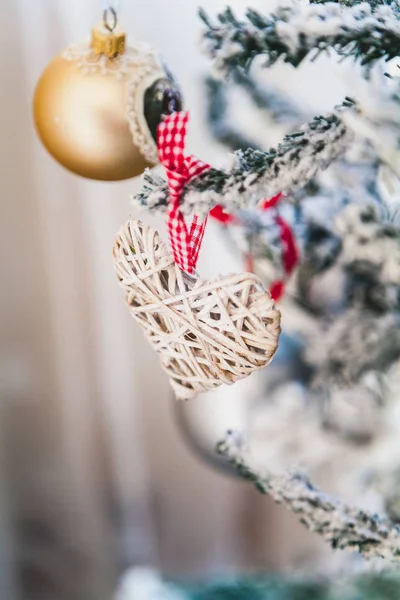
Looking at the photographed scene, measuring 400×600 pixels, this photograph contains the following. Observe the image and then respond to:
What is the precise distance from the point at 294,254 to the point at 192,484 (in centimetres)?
64

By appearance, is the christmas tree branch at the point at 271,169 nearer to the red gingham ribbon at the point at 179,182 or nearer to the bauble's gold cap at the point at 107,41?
the red gingham ribbon at the point at 179,182

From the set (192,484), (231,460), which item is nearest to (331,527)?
(231,460)

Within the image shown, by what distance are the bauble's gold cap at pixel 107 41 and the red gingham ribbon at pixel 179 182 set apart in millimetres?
99

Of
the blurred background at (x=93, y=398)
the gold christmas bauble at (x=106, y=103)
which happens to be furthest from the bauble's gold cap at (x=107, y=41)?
the blurred background at (x=93, y=398)

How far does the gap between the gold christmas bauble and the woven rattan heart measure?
0.09 m

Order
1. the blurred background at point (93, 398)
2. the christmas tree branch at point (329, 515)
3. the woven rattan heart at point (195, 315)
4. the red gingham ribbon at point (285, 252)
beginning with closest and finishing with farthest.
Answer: the woven rattan heart at point (195, 315) < the christmas tree branch at point (329, 515) < the red gingham ribbon at point (285, 252) < the blurred background at point (93, 398)

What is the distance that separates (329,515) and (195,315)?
0.68ft

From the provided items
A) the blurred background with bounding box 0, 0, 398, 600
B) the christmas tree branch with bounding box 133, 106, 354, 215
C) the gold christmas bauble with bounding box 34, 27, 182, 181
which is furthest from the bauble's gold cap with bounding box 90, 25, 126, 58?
the blurred background with bounding box 0, 0, 398, 600

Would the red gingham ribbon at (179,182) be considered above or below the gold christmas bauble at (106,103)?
below

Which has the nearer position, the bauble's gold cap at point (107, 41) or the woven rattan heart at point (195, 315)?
the woven rattan heart at point (195, 315)

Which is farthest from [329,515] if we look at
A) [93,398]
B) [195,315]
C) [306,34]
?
[93,398]

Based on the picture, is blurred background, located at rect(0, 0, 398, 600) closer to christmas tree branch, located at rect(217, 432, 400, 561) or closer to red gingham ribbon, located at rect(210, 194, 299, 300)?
red gingham ribbon, located at rect(210, 194, 299, 300)

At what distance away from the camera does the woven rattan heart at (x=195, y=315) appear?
0.39 m

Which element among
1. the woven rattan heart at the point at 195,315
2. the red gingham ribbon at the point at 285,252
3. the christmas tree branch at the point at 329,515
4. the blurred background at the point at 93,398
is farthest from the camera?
the blurred background at the point at 93,398
